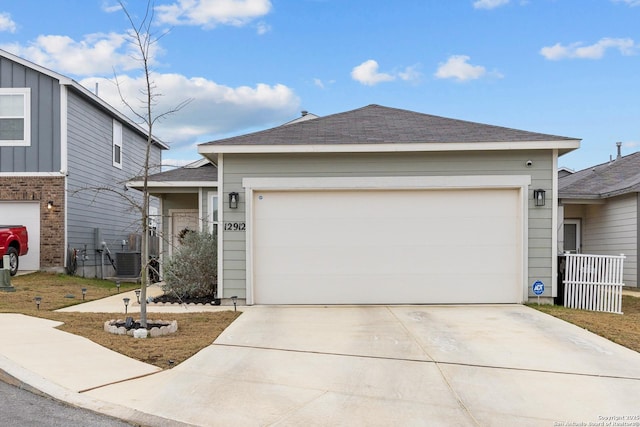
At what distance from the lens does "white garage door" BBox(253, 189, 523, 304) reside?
10.2 m

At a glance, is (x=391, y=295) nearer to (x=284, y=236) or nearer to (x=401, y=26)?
(x=284, y=236)

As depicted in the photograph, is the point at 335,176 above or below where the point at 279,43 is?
below

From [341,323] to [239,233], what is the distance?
2930mm

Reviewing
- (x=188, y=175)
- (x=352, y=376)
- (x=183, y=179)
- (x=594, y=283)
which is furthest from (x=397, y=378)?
(x=188, y=175)

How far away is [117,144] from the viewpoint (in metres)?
19.9

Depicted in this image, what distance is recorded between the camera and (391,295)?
33.7ft

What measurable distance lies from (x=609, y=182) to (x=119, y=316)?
1422cm

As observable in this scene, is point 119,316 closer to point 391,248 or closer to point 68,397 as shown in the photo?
point 68,397

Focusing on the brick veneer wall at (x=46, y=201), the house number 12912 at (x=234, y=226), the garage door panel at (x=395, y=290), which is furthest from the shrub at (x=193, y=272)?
the brick veneer wall at (x=46, y=201)

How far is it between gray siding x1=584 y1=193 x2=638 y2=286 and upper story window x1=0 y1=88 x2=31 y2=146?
53.0 ft

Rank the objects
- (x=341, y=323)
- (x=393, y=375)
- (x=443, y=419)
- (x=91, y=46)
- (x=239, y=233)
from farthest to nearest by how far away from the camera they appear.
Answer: (x=91, y=46)
(x=239, y=233)
(x=341, y=323)
(x=393, y=375)
(x=443, y=419)

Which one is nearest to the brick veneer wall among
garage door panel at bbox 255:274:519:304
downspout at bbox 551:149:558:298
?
garage door panel at bbox 255:274:519:304

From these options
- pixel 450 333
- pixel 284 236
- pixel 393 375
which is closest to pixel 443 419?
pixel 393 375

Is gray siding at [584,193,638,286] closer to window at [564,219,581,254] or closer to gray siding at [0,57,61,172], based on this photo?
window at [564,219,581,254]
